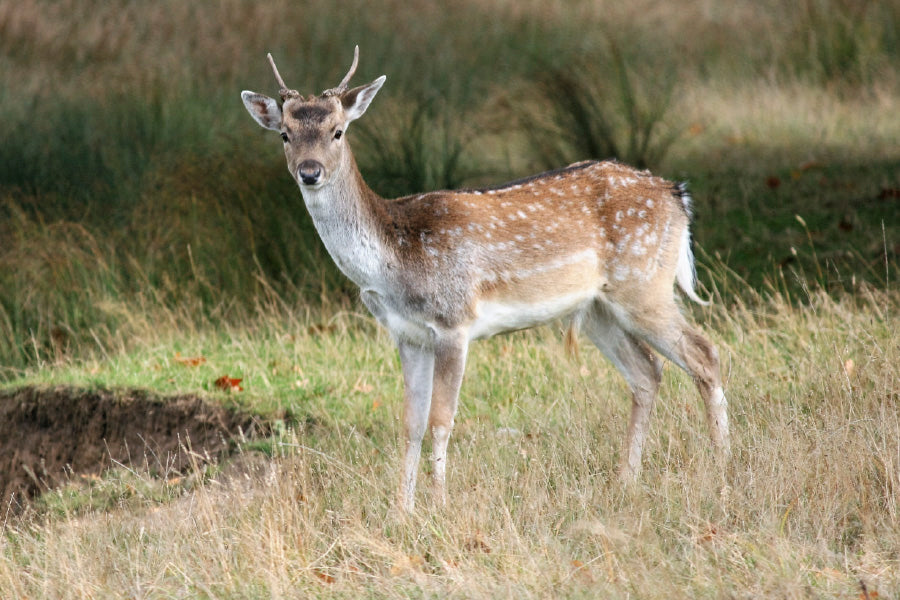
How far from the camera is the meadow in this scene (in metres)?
4.86

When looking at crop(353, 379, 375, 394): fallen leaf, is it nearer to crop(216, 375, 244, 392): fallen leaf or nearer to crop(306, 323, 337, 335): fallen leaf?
crop(216, 375, 244, 392): fallen leaf

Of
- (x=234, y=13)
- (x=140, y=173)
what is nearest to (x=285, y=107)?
(x=140, y=173)

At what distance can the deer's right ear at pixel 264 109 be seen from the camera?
19.0ft

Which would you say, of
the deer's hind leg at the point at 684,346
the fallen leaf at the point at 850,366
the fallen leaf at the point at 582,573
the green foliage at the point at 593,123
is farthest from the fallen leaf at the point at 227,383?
the green foliage at the point at 593,123

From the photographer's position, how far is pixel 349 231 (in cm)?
572

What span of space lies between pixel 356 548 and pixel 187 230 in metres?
5.11

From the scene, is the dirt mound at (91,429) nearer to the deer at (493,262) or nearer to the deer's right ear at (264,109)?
the deer at (493,262)

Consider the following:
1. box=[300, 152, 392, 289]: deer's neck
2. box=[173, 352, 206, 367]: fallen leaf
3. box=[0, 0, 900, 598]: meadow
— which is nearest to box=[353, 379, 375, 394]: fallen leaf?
box=[0, 0, 900, 598]: meadow

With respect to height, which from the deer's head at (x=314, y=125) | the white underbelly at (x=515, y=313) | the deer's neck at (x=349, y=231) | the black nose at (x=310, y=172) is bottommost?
the white underbelly at (x=515, y=313)

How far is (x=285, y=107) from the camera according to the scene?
5.70 metres

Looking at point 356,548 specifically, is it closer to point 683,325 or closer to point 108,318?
point 683,325

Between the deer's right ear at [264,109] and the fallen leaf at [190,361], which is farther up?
the deer's right ear at [264,109]

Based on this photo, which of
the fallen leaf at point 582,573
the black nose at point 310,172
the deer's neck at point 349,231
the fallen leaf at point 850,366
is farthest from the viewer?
the fallen leaf at point 850,366

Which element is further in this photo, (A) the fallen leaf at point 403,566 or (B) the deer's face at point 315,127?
(B) the deer's face at point 315,127
